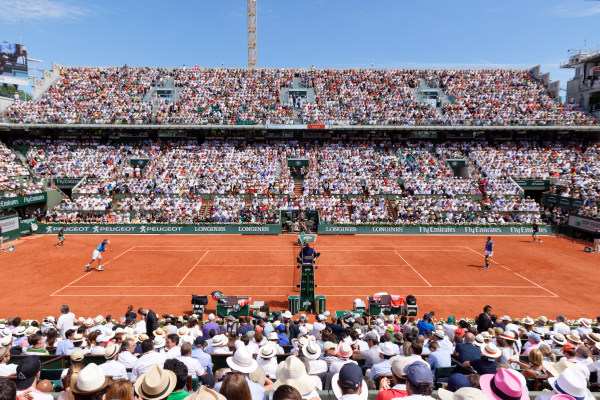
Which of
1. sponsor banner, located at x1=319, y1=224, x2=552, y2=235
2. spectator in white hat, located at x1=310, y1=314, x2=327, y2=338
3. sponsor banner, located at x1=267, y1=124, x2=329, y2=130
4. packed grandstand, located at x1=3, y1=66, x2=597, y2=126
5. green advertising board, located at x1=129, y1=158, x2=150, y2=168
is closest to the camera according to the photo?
spectator in white hat, located at x1=310, y1=314, x2=327, y2=338

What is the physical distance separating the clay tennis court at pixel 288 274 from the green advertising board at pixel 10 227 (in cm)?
149

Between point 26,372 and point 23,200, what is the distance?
35.5 meters

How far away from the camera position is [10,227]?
1123 inches

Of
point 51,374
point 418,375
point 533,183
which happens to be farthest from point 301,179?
point 418,375

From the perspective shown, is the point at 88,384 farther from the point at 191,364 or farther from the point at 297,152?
the point at 297,152

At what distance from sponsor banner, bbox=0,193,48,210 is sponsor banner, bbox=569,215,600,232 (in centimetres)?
5020

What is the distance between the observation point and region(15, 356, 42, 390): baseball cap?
15.9 feet

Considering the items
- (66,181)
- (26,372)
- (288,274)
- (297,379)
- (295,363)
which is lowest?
(288,274)

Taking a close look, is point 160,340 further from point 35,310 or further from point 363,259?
point 363,259

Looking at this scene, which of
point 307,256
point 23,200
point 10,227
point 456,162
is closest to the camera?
point 307,256

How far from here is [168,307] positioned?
52.8 feet

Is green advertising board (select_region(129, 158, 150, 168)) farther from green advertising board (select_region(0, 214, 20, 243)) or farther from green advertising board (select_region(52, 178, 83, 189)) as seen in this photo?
green advertising board (select_region(0, 214, 20, 243))

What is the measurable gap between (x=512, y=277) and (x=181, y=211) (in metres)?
28.3

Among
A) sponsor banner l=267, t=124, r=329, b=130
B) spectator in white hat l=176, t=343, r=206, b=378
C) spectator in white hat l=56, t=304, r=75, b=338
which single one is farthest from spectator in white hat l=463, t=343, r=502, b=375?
sponsor banner l=267, t=124, r=329, b=130
